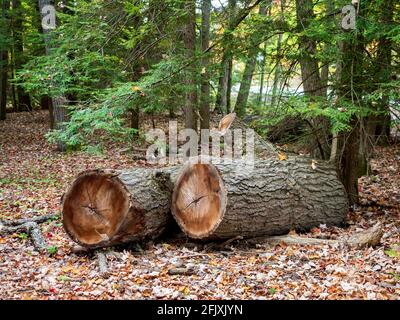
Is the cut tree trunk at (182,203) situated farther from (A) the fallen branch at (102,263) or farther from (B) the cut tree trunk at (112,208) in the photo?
(A) the fallen branch at (102,263)

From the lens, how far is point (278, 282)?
4.76 m

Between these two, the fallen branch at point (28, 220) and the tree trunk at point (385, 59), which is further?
the fallen branch at point (28, 220)

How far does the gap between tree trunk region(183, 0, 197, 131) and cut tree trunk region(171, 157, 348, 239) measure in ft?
7.73

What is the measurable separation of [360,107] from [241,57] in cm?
260

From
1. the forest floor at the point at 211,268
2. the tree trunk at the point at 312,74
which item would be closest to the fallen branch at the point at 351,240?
Answer: the forest floor at the point at 211,268

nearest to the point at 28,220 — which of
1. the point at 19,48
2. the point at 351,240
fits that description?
the point at 351,240

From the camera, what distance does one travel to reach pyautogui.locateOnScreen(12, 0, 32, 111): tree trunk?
16.7m

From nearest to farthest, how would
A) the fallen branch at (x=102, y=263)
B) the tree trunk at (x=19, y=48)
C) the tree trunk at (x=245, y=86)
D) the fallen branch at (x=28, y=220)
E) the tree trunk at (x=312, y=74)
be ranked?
the fallen branch at (x=102, y=263)
the tree trunk at (x=312, y=74)
the fallen branch at (x=28, y=220)
the tree trunk at (x=245, y=86)
the tree trunk at (x=19, y=48)

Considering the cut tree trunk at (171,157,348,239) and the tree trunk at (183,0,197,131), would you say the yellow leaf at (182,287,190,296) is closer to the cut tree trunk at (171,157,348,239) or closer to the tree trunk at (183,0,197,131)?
the cut tree trunk at (171,157,348,239)

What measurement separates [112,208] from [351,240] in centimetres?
342

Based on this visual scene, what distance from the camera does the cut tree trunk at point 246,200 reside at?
5891 millimetres

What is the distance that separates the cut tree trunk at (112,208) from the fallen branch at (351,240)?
5.96 ft

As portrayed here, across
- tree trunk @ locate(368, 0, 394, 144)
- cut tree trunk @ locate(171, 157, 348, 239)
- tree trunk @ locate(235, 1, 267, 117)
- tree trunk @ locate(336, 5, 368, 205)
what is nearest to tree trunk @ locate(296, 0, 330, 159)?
tree trunk @ locate(336, 5, 368, 205)
